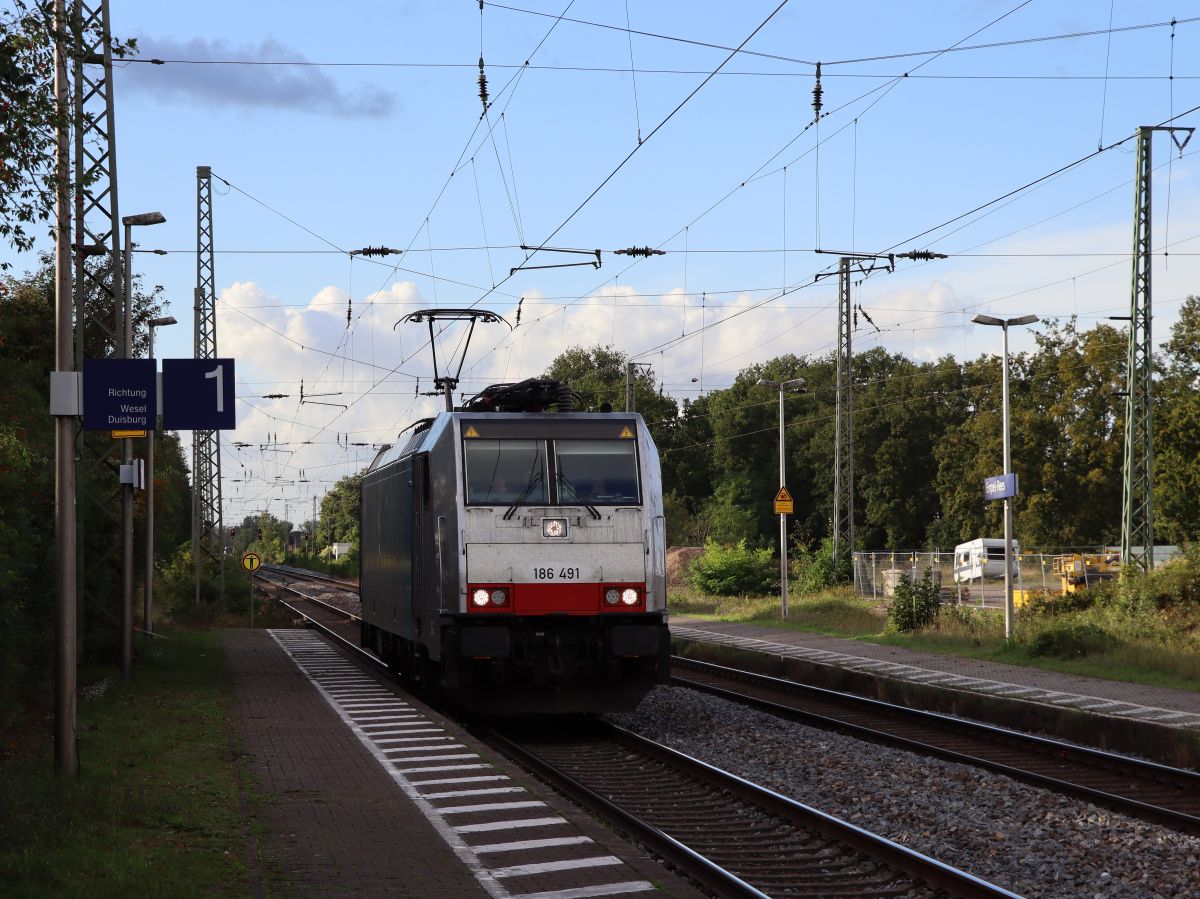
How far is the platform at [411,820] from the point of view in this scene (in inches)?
337

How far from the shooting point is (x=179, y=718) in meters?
17.1

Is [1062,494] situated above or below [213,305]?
below

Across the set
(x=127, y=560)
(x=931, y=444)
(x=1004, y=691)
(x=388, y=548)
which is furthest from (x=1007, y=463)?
(x=931, y=444)

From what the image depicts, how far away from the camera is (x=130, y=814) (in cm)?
1037

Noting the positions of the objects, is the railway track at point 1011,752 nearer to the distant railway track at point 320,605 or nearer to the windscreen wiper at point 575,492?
the windscreen wiper at point 575,492

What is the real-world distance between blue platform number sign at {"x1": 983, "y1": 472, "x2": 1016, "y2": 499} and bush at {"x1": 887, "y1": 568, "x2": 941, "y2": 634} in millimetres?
5430

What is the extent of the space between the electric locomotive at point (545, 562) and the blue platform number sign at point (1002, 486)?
1034 centimetres

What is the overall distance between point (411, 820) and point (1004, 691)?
1173cm

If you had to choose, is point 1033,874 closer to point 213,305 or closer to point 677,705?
point 677,705

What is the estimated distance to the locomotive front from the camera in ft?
51.8

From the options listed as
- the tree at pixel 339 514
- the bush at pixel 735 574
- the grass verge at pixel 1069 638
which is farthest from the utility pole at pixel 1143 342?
the tree at pixel 339 514

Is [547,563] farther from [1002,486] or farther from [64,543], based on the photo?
[1002,486]

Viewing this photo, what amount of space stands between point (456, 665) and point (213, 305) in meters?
27.3

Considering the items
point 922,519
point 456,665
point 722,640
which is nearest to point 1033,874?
point 456,665
